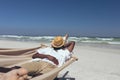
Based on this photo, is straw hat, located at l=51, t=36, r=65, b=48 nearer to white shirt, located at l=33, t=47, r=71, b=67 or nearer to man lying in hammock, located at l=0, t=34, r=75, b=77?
man lying in hammock, located at l=0, t=34, r=75, b=77

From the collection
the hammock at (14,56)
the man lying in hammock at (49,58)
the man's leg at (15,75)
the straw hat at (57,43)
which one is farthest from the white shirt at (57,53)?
the man's leg at (15,75)

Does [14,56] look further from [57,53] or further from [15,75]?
[15,75]

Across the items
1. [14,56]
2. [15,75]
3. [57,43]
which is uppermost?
[57,43]

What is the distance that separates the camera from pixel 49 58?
4531 millimetres

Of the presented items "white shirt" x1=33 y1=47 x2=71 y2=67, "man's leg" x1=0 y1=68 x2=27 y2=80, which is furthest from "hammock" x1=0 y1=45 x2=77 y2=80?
"man's leg" x1=0 y1=68 x2=27 y2=80

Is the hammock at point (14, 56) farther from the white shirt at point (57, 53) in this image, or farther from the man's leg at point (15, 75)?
the man's leg at point (15, 75)

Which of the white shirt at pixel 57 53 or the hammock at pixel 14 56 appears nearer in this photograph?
the white shirt at pixel 57 53

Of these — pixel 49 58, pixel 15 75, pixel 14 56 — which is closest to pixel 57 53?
pixel 49 58

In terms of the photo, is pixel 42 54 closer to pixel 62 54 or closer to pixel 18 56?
pixel 62 54

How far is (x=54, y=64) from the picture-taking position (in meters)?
4.54

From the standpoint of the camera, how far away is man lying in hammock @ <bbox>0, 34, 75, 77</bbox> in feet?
13.9

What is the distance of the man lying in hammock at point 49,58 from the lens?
4.25m

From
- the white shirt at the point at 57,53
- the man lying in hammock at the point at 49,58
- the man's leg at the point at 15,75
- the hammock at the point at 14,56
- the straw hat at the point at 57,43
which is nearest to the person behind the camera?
the man's leg at the point at 15,75

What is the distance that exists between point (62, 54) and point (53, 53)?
0.73 feet
